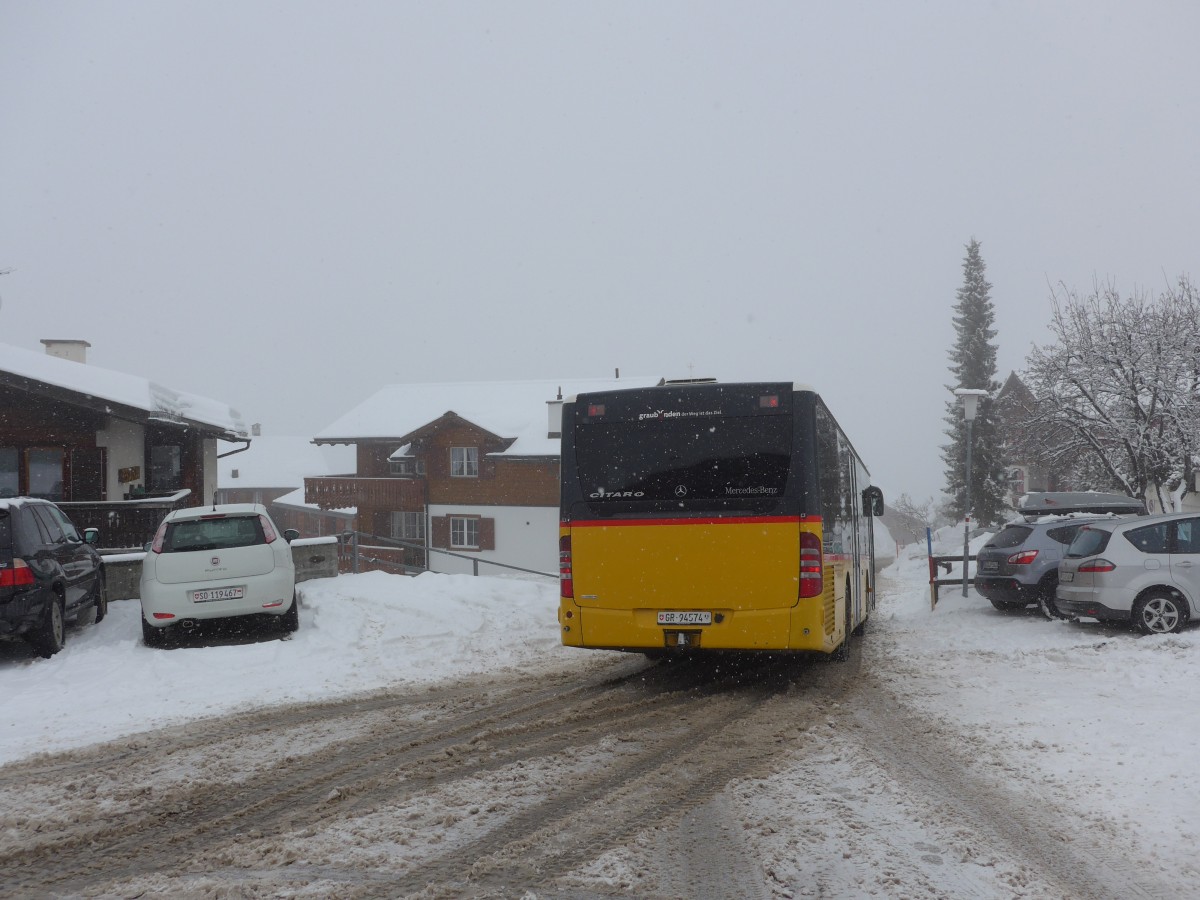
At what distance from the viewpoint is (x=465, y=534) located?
147ft

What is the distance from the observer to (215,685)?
9156 millimetres

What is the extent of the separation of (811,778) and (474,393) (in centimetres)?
4561

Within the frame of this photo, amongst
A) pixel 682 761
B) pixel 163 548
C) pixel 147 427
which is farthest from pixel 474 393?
pixel 682 761

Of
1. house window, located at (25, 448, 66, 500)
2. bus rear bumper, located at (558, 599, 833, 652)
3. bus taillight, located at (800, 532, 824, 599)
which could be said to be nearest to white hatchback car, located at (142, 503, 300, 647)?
bus rear bumper, located at (558, 599, 833, 652)

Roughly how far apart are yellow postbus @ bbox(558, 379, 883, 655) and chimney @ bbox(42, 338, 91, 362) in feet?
76.9

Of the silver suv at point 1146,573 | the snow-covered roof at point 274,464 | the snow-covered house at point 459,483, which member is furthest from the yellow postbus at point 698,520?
the snow-covered roof at point 274,464

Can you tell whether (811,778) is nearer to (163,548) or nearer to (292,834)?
(292,834)

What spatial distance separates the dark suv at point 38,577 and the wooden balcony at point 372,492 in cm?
3315

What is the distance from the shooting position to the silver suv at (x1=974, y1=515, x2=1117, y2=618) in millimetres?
14938

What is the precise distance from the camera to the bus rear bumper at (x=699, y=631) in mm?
8453

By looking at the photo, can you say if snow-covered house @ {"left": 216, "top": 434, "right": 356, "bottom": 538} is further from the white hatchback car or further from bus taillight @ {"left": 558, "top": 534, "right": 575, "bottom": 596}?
bus taillight @ {"left": 558, "top": 534, "right": 575, "bottom": 596}

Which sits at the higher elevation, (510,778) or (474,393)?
(474,393)

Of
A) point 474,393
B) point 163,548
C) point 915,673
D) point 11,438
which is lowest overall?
point 915,673

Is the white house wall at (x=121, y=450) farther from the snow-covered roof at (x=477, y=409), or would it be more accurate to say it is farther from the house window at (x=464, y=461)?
the house window at (x=464, y=461)
